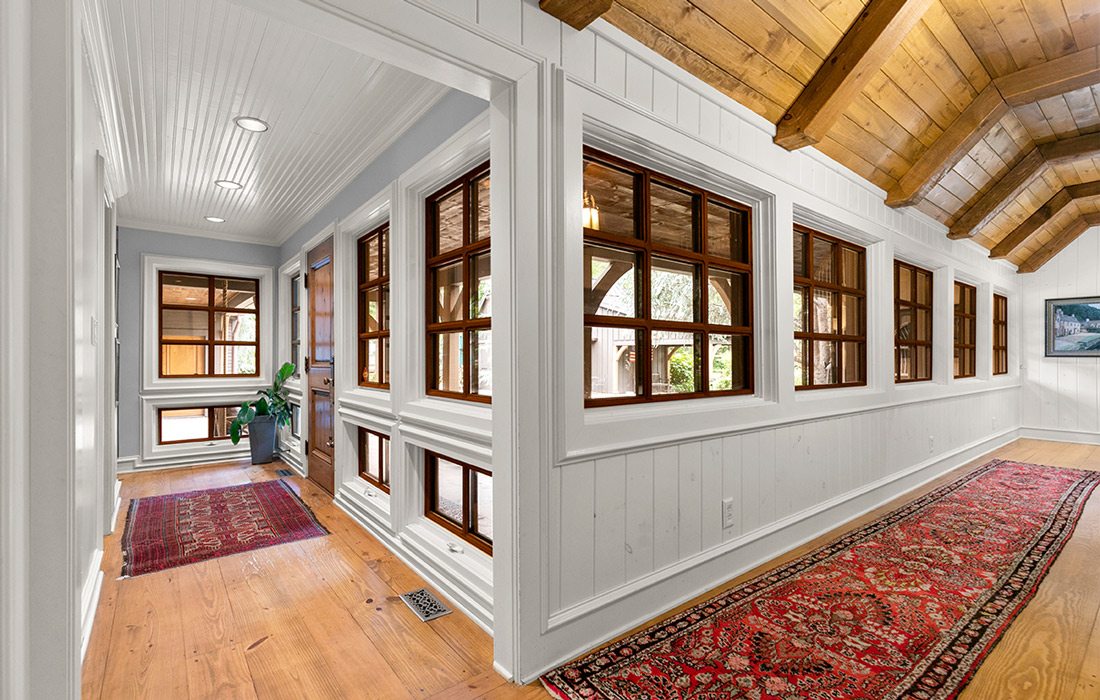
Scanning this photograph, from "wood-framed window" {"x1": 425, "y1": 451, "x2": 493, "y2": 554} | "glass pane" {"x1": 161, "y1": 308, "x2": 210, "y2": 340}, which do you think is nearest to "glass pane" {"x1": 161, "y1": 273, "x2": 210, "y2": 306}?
"glass pane" {"x1": 161, "y1": 308, "x2": 210, "y2": 340}

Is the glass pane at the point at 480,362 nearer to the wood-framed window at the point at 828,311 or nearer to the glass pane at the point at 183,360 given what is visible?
the wood-framed window at the point at 828,311

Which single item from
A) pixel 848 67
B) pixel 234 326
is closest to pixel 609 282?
pixel 848 67

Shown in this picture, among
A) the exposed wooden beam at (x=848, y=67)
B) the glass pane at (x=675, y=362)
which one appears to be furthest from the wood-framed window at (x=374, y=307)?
the exposed wooden beam at (x=848, y=67)

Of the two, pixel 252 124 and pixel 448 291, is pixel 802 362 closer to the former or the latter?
pixel 448 291

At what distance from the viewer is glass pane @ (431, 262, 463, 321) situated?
2559 mm

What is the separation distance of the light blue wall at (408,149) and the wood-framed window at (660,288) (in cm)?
67

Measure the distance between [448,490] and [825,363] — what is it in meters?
2.56

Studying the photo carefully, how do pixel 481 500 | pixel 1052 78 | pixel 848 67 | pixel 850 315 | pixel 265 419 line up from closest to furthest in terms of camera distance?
pixel 848 67, pixel 481 500, pixel 1052 78, pixel 850 315, pixel 265 419

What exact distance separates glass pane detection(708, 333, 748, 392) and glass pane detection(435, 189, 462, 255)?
1.41 meters

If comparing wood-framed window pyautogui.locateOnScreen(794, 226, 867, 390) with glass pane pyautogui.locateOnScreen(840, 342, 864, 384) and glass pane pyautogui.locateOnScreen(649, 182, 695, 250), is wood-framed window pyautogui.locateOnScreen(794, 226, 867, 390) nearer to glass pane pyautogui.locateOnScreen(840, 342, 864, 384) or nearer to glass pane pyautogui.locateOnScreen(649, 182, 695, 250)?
glass pane pyautogui.locateOnScreen(840, 342, 864, 384)

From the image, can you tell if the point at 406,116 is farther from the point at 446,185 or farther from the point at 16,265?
the point at 16,265

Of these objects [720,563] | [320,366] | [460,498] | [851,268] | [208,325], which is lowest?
[720,563]

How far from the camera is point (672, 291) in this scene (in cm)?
245

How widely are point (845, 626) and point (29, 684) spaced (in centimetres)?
A: 245
